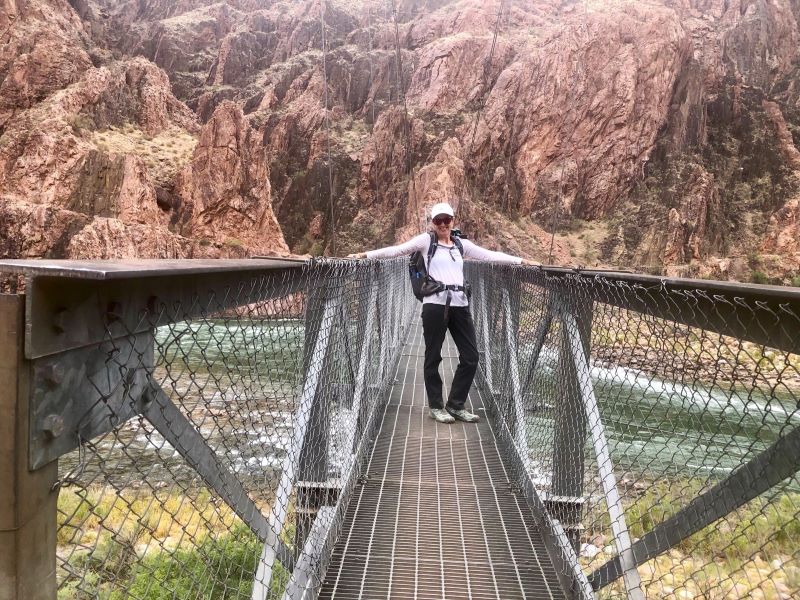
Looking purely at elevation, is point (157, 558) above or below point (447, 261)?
below

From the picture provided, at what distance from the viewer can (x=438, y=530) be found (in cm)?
266

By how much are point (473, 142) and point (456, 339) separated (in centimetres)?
4429

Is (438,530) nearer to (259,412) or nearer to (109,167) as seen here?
(259,412)

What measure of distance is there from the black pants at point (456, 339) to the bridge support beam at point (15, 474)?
3.13 m

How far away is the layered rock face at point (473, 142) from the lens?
38.9 meters

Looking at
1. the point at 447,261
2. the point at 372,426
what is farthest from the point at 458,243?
the point at 372,426

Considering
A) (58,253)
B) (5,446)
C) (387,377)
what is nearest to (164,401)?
(5,446)

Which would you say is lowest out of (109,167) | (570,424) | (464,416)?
(464,416)

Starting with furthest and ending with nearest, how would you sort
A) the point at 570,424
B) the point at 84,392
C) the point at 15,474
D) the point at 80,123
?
the point at 80,123 < the point at 570,424 < the point at 84,392 < the point at 15,474

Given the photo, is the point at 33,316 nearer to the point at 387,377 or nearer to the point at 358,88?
the point at 387,377

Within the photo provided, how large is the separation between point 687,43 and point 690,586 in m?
52.2

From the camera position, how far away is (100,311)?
0.92m

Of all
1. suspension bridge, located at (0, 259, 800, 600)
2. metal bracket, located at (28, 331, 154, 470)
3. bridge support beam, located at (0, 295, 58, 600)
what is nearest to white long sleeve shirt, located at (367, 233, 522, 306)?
suspension bridge, located at (0, 259, 800, 600)

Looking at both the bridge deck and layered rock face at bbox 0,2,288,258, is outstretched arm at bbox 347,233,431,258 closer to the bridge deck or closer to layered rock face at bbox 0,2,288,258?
the bridge deck
